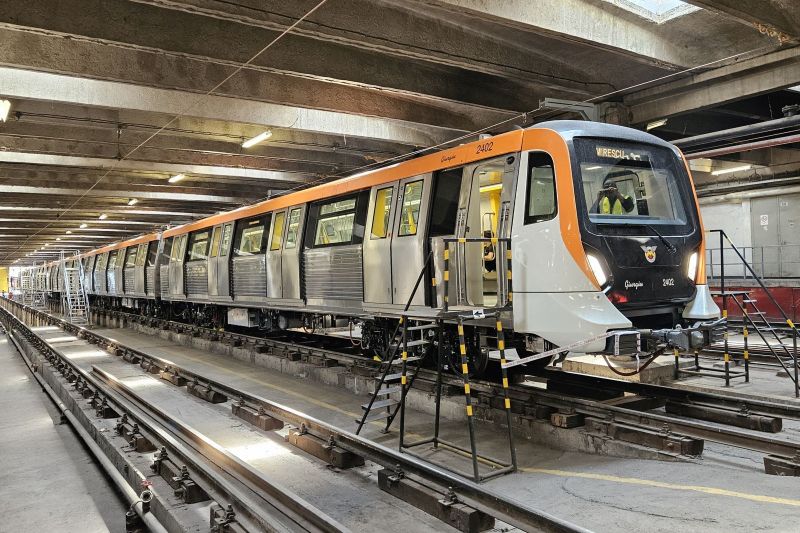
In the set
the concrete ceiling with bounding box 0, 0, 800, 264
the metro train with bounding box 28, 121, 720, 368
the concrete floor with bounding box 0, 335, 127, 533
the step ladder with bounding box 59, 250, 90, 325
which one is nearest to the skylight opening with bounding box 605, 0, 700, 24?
the concrete ceiling with bounding box 0, 0, 800, 264

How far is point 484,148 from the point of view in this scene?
7441mm

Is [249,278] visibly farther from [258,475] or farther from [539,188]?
[258,475]

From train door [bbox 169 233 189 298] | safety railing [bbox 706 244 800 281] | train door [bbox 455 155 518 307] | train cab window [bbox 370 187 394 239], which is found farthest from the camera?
safety railing [bbox 706 244 800 281]

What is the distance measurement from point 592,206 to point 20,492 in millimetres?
6690

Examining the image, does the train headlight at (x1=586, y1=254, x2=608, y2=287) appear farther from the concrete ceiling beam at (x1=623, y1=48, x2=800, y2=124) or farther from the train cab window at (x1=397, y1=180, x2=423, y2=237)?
the concrete ceiling beam at (x1=623, y1=48, x2=800, y2=124)

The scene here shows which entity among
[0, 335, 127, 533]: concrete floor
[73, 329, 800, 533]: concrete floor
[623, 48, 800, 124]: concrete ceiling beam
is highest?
[623, 48, 800, 124]: concrete ceiling beam

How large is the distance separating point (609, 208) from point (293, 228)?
694cm

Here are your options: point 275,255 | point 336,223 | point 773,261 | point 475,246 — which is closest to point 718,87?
point 475,246

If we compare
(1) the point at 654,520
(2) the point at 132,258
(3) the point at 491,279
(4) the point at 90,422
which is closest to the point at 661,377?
(3) the point at 491,279

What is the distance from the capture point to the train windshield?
6605mm

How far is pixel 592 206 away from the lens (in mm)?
6555

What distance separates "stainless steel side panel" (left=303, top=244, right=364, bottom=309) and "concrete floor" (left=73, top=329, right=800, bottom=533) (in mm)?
3085

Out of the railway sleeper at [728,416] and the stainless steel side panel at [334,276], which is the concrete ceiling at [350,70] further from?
the railway sleeper at [728,416]

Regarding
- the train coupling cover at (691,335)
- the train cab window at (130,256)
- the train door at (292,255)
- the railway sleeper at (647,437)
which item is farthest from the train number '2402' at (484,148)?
the train cab window at (130,256)
